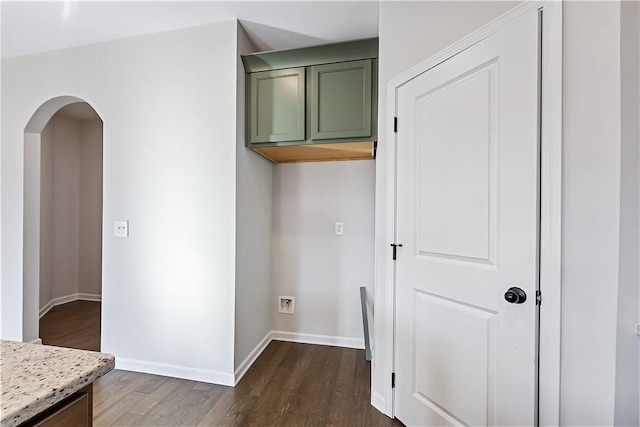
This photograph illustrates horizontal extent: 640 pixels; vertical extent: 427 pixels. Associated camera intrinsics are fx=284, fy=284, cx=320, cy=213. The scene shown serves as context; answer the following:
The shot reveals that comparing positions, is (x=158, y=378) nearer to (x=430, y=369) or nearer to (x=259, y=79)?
(x=430, y=369)

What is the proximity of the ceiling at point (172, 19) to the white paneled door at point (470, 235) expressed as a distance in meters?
0.84

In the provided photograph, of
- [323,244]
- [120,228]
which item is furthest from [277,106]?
[120,228]

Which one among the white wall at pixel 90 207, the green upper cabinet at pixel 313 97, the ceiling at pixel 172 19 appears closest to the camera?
the ceiling at pixel 172 19

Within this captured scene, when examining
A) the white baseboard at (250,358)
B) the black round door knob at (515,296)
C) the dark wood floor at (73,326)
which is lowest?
the dark wood floor at (73,326)

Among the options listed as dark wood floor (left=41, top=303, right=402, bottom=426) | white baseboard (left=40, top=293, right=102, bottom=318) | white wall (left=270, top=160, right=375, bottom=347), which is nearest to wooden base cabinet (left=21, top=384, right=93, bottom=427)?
dark wood floor (left=41, top=303, right=402, bottom=426)

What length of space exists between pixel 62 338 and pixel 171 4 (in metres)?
3.10

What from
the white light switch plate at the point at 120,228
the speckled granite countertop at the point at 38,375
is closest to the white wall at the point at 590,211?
the speckled granite countertop at the point at 38,375

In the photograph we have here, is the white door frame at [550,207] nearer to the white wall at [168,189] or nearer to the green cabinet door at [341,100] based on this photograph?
the green cabinet door at [341,100]

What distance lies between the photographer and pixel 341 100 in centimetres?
206

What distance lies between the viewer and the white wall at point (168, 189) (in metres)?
2.05

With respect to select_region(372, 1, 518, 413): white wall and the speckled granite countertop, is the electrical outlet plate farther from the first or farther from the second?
the speckled granite countertop

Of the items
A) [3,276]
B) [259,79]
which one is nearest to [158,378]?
[3,276]

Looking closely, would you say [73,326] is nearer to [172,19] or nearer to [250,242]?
[250,242]

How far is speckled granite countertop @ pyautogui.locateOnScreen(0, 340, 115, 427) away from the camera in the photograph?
17.9 inches
